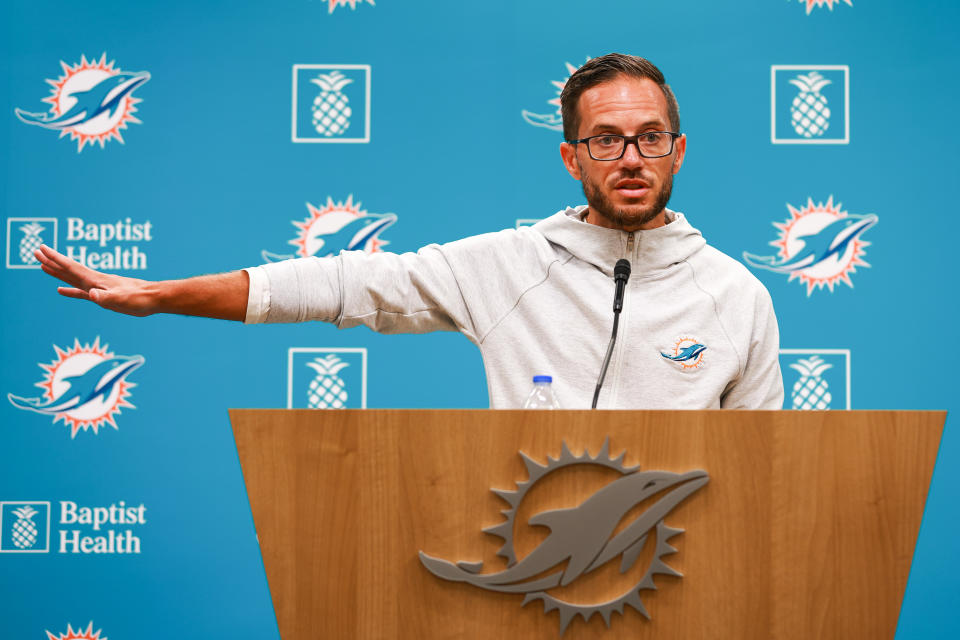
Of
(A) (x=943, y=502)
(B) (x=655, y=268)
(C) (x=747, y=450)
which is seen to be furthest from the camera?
(A) (x=943, y=502)

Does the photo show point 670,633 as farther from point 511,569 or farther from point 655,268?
point 655,268

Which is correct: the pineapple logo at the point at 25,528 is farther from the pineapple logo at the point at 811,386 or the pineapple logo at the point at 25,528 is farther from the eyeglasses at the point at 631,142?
the pineapple logo at the point at 811,386

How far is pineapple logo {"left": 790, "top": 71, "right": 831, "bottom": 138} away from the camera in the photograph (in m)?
2.85

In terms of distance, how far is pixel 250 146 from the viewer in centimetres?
288

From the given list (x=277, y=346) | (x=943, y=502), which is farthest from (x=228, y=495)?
(x=943, y=502)

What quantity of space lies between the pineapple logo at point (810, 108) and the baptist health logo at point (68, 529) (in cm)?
248

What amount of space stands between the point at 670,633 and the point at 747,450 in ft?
0.90

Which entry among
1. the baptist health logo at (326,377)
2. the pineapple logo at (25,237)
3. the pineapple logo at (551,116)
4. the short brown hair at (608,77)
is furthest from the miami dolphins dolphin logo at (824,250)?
the pineapple logo at (25,237)

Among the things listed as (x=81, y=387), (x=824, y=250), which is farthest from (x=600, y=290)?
(x=81, y=387)

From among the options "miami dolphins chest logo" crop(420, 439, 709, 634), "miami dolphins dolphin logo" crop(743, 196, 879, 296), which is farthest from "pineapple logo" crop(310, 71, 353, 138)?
"miami dolphins chest logo" crop(420, 439, 709, 634)

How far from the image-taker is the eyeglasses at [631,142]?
6.13ft

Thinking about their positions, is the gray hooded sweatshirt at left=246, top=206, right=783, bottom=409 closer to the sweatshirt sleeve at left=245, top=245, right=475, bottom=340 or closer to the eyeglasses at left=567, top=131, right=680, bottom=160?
the sweatshirt sleeve at left=245, top=245, right=475, bottom=340

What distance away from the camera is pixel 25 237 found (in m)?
2.86

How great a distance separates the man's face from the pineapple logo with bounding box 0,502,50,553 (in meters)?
2.08
